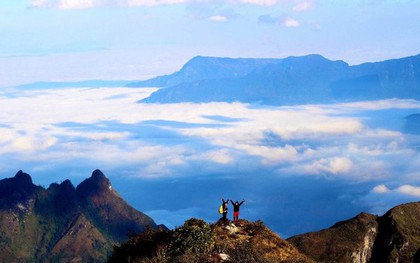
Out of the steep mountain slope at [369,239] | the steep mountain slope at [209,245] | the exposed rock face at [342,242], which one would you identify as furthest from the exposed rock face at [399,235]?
the steep mountain slope at [209,245]

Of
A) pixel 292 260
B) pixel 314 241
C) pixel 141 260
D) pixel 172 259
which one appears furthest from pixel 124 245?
pixel 314 241

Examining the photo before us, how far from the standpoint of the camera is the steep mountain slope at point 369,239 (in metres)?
113

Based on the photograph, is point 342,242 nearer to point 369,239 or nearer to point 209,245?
point 369,239

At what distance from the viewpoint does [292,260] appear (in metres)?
38.9

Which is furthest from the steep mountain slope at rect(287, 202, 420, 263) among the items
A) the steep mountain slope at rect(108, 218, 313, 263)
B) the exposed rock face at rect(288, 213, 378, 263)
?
the steep mountain slope at rect(108, 218, 313, 263)

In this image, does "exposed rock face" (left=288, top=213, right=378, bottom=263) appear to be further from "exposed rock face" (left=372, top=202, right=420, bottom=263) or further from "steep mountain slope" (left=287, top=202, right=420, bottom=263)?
"exposed rock face" (left=372, top=202, right=420, bottom=263)

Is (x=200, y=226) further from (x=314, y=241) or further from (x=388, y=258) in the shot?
(x=388, y=258)

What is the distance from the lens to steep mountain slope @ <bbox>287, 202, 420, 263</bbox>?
113125 mm

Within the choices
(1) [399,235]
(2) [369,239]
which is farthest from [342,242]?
(1) [399,235]

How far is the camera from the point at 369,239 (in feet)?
417

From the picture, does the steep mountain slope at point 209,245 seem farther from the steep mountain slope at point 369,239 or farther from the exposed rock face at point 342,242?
the exposed rock face at point 342,242

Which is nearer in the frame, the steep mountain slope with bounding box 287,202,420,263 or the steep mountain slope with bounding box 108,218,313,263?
the steep mountain slope with bounding box 108,218,313,263

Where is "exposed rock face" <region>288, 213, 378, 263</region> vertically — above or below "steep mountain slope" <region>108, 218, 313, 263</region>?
above

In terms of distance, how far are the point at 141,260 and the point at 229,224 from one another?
26.0 feet
